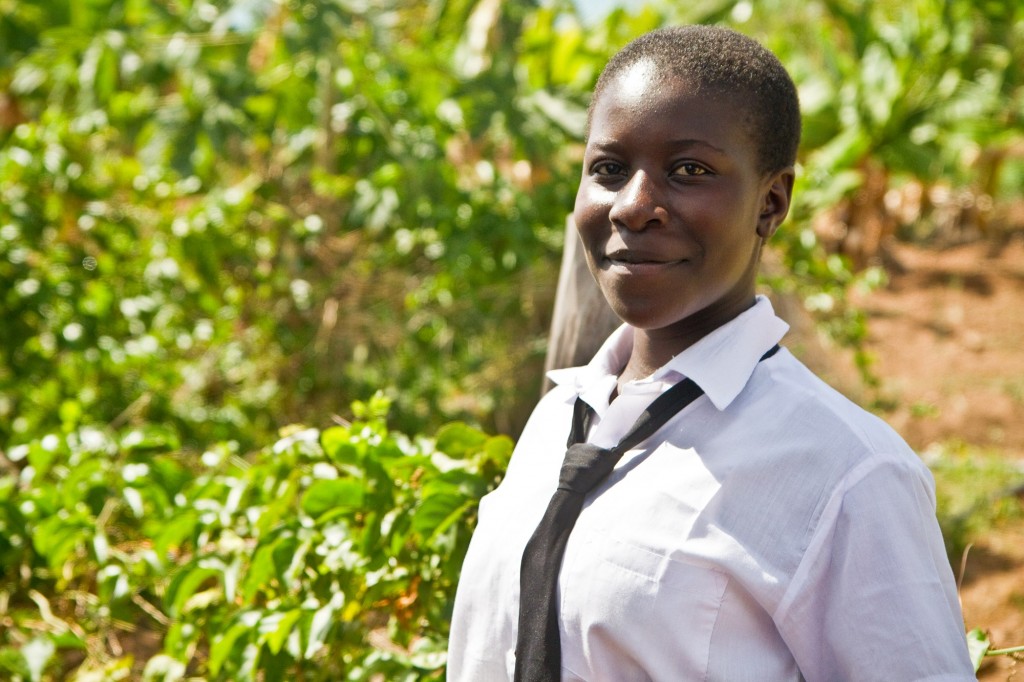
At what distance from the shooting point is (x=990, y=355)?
6.12m

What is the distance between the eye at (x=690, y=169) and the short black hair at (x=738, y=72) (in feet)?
0.26

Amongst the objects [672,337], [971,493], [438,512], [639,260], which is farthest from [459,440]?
[971,493]

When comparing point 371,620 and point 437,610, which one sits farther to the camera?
point 371,620

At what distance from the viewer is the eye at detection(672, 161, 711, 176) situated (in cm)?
128

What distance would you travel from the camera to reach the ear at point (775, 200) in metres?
1.35

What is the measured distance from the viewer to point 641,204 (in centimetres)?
129

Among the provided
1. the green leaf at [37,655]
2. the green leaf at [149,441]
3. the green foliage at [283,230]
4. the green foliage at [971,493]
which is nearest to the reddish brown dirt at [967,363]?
the green foliage at [971,493]

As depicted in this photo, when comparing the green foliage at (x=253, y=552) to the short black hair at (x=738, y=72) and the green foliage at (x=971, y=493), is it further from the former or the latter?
the green foliage at (x=971, y=493)

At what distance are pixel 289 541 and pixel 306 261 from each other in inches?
96.0

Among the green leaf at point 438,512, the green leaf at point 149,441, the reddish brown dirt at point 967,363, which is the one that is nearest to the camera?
the green leaf at point 438,512

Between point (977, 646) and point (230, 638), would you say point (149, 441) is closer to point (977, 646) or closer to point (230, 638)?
point (230, 638)

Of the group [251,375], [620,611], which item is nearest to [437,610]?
[620,611]

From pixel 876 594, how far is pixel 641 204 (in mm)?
515

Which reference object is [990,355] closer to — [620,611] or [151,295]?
[151,295]
